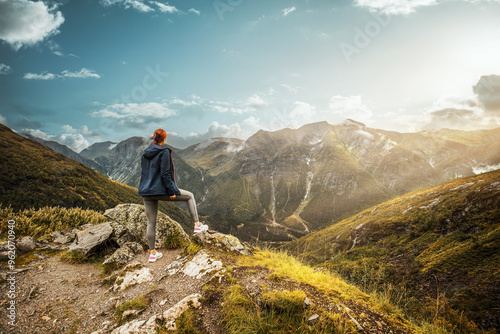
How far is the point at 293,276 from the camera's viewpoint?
5387 millimetres

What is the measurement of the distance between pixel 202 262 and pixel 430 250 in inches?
2092

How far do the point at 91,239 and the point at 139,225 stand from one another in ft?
6.62

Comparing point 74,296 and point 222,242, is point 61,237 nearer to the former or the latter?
point 74,296

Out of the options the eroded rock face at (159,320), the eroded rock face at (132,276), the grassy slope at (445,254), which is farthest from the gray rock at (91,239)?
the grassy slope at (445,254)

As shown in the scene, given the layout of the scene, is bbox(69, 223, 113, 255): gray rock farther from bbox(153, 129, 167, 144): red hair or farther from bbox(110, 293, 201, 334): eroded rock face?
bbox(110, 293, 201, 334): eroded rock face

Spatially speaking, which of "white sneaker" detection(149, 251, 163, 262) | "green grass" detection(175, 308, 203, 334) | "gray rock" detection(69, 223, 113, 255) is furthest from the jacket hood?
"gray rock" detection(69, 223, 113, 255)

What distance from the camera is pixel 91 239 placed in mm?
9133

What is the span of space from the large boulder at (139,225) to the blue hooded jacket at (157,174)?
3592 mm

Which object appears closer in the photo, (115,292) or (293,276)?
(293,276)

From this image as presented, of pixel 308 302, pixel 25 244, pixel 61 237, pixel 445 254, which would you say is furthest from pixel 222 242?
pixel 445 254

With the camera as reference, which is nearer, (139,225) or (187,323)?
(187,323)

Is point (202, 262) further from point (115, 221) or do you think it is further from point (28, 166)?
point (28, 166)

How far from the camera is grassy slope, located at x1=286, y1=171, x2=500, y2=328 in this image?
14438 mm

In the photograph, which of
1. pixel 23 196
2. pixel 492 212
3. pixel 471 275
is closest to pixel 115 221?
pixel 471 275
